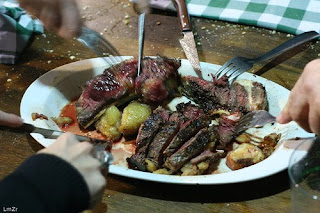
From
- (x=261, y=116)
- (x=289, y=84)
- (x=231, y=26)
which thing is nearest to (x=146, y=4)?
(x=231, y=26)

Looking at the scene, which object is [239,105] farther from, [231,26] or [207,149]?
[231,26]

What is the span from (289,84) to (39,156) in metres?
1.92

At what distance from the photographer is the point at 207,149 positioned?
2129 mm

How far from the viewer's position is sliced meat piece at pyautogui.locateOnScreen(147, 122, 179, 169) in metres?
2.07

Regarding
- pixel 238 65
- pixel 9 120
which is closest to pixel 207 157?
pixel 238 65

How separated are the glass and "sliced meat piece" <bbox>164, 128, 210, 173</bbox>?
565 mm

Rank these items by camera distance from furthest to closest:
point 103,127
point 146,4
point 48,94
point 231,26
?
point 146,4, point 231,26, point 48,94, point 103,127

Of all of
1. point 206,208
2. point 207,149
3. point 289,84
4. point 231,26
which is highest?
point 231,26

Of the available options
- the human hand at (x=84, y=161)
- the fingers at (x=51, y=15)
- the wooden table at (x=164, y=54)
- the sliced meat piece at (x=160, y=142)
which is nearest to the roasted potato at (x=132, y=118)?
the sliced meat piece at (x=160, y=142)

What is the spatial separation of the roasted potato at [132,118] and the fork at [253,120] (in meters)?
0.56

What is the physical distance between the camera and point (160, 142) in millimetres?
2109

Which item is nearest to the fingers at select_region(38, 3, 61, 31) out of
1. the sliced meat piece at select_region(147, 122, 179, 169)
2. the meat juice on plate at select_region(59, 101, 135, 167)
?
the meat juice on plate at select_region(59, 101, 135, 167)

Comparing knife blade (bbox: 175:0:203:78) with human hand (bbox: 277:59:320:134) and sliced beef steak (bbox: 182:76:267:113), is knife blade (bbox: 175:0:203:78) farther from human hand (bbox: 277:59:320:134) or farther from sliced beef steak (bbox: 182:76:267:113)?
human hand (bbox: 277:59:320:134)

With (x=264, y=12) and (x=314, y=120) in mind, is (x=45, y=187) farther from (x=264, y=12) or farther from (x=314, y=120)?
(x=264, y=12)
